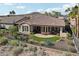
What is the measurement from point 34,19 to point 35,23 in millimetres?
52

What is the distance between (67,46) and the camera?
339 cm

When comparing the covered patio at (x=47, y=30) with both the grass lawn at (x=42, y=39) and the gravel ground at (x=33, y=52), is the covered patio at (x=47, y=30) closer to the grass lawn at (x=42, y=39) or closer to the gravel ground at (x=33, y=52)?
the grass lawn at (x=42, y=39)

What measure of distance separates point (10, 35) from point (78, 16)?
85 cm

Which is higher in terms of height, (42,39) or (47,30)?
(47,30)

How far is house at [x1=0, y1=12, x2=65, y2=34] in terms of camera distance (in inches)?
134

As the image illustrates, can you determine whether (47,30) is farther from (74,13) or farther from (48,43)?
(74,13)

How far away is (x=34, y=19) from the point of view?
3.44 m

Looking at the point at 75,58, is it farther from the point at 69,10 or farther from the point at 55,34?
the point at 69,10

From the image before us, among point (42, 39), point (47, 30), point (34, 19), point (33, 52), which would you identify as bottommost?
point (33, 52)

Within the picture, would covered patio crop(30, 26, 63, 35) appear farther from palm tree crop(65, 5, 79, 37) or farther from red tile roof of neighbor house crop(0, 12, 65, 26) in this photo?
palm tree crop(65, 5, 79, 37)

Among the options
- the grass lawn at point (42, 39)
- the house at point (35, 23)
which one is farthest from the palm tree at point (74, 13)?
the grass lawn at point (42, 39)

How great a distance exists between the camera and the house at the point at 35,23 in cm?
340

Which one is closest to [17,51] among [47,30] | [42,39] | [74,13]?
[42,39]

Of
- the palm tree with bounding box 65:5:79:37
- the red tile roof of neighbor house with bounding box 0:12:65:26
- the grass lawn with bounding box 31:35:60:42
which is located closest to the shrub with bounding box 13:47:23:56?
the grass lawn with bounding box 31:35:60:42
